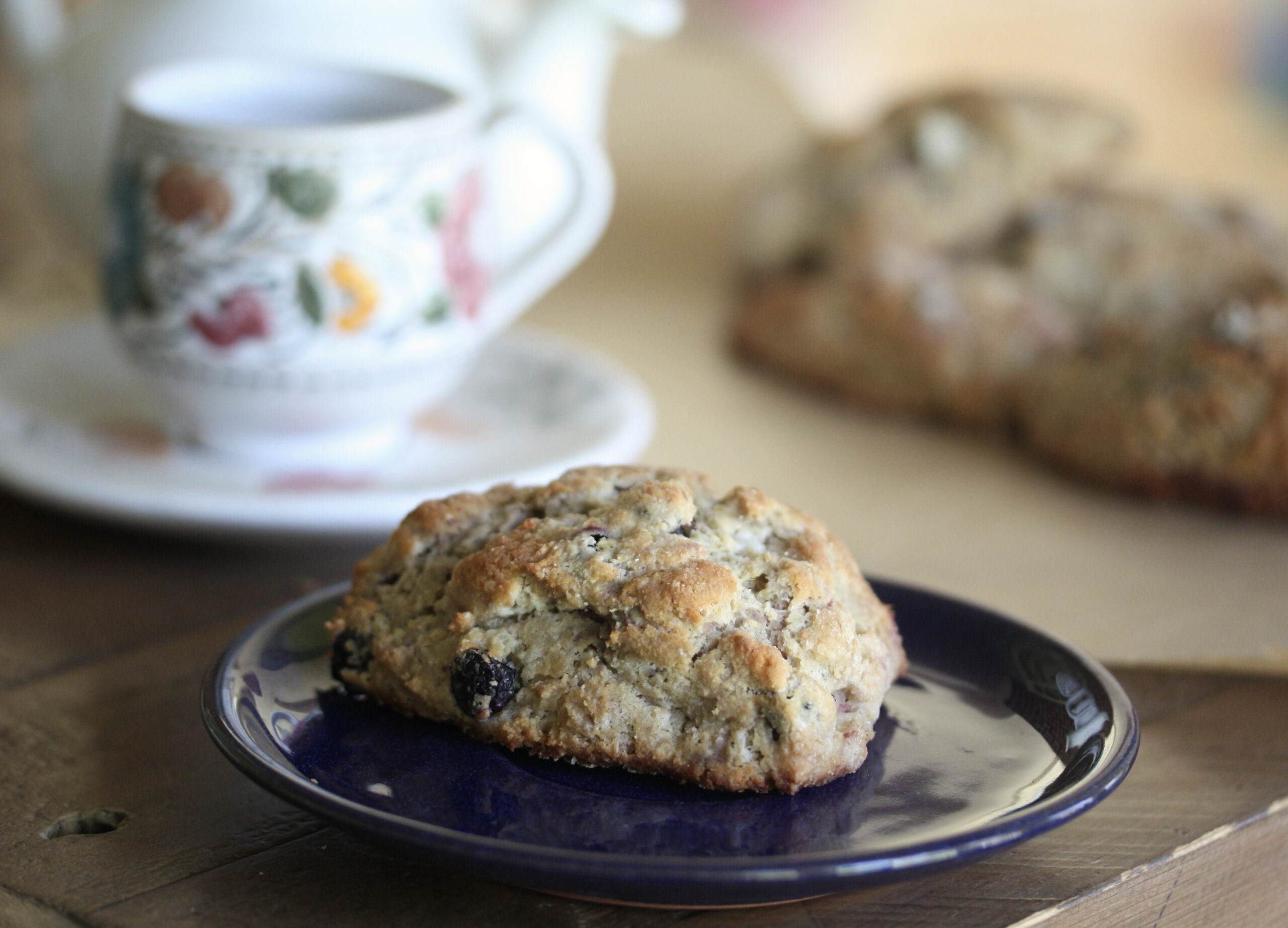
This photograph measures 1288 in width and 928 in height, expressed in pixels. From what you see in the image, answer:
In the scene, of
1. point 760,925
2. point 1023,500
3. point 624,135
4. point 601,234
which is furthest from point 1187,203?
point 760,925

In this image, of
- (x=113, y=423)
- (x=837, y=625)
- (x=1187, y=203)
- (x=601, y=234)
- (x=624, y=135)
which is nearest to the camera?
(x=837, y=625)

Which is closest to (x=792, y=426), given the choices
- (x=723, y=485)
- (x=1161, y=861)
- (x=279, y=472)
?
(x=723, y=485)

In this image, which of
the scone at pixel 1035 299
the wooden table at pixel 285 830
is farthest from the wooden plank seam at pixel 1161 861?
the scone at pixel 1035 299

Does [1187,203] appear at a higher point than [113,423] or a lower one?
higher

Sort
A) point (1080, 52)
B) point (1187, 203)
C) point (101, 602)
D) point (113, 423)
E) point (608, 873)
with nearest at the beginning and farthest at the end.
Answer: point (608, 873)
point (101, 602)
point (113, 423)
point (1187, 203)
point (1080, 52)

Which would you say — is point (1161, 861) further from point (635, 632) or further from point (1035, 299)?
point (1035, 299)

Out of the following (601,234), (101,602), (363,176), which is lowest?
(101,602)

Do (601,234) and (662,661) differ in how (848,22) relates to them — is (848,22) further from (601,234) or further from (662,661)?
(662,661)
